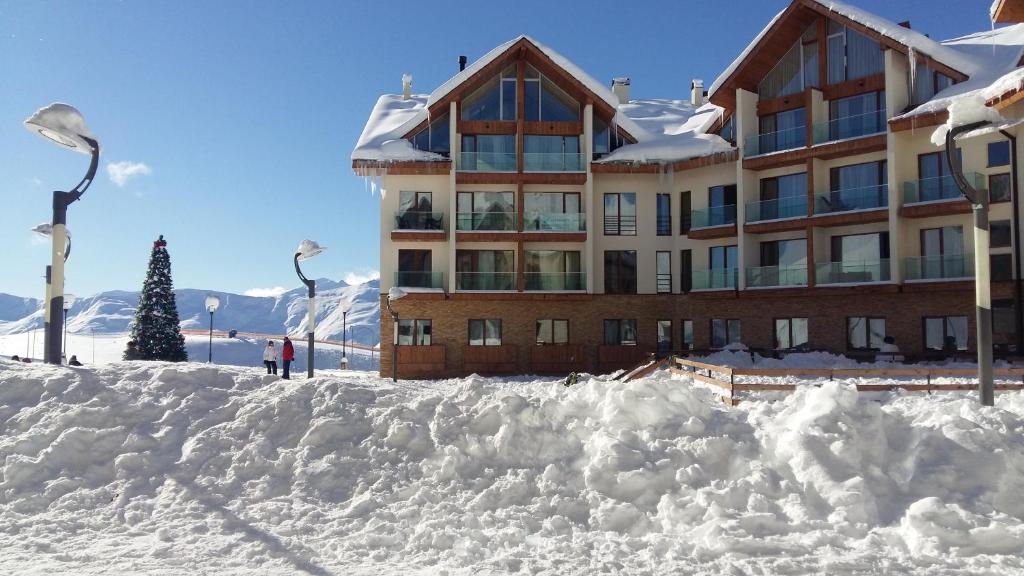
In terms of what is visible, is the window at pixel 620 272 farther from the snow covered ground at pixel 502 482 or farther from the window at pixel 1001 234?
the snow covered ground at pixel 502 482

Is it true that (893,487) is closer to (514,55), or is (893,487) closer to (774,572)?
(774,572)

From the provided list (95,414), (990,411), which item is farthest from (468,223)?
(990,411)

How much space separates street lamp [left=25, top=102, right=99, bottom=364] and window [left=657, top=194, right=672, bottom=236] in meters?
22.1

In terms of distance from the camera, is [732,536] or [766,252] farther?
[766,252]

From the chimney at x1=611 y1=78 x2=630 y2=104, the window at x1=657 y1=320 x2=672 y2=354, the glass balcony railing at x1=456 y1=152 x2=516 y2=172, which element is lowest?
the window at x1=657 y1=320 x2=672 y2=354

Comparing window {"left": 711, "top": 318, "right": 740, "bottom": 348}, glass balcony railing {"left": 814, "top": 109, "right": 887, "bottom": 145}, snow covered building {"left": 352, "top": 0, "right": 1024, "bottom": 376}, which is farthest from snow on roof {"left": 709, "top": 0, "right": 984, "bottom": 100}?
window {"left": 711, "top": 318, "right": 740, "bottom": 348}

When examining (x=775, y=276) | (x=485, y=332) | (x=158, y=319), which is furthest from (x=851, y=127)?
(x=158, y=319)

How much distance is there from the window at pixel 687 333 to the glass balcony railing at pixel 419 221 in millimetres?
11147

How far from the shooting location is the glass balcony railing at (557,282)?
2898 centimetres

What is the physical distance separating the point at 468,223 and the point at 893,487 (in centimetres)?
2210

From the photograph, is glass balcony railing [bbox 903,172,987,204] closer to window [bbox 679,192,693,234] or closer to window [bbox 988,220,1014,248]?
window [bbox 988,220,1014,248]

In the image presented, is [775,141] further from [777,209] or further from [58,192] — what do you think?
[58,192]

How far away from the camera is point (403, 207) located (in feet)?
96.7

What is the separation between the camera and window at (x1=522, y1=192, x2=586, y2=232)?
2894 cm
